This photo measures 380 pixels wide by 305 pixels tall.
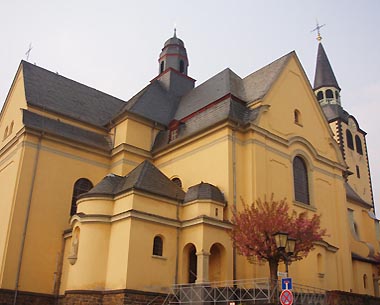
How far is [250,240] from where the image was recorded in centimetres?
1925

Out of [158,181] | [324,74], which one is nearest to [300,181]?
[158,181]

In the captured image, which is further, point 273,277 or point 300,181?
point 300,181

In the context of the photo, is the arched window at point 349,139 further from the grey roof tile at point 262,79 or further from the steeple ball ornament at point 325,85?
the grey roof tile at point 262,79

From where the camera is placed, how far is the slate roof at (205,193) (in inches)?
913

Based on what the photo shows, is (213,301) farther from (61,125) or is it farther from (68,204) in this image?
(61,125)

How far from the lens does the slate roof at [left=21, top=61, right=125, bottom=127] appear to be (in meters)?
30.6

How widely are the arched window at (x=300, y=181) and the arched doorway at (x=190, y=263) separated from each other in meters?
7.99

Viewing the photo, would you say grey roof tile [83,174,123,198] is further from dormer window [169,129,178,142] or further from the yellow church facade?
dormer window [169,129,178,142]

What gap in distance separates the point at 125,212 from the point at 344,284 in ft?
48.9

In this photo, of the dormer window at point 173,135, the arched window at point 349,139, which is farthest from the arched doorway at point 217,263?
the arched window at point 349,139

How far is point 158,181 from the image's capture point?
2411 centimetres

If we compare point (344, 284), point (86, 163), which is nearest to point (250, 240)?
point (344, 284)

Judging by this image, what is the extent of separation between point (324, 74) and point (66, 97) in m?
39.5

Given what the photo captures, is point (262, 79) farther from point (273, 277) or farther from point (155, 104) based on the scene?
point (273, 277)
